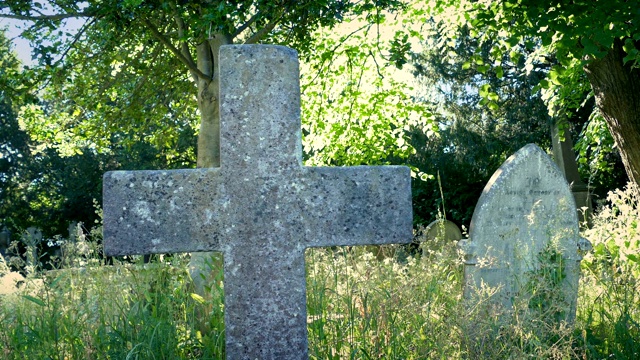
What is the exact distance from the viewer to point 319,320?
423cm

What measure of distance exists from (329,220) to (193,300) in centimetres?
171

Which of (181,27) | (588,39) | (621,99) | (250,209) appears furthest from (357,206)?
(621,99)

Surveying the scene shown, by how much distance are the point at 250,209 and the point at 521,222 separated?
11.8 ft

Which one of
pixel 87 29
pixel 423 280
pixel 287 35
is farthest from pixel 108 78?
pixel 423 280

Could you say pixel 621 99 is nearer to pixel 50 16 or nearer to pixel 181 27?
pixel 181 27

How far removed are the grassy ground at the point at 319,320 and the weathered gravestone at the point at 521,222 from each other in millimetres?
887

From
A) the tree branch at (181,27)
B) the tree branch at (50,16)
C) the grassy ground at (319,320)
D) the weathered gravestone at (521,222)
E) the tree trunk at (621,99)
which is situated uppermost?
the tree branch at (50,16)

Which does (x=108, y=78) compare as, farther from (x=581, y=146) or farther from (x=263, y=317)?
(x=581, y=146)

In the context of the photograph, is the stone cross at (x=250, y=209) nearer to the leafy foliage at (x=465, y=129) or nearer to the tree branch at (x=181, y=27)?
the tree branch at (x=181, y=27)

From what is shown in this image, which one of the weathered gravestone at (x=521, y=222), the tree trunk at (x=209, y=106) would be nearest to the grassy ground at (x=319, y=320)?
the weathered gravestone at (x=521, y=222)

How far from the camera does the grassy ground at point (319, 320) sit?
158 inches

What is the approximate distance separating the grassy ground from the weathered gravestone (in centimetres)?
89

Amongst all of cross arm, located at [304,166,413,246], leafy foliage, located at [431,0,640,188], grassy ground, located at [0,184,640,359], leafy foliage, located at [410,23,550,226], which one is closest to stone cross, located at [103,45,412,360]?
cross arm, located at [304,166,413,246]

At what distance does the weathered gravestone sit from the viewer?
6.13 m
